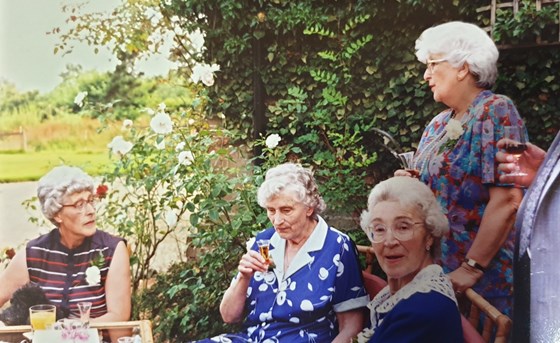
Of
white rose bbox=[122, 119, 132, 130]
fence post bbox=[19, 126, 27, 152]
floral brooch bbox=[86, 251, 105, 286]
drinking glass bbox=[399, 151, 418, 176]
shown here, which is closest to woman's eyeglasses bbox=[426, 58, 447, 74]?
drinking glass bbox=[399, 151, 418, 176]

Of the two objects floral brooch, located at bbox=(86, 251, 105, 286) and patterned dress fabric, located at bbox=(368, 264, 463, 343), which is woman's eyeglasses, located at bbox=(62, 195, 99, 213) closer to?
floral brooch, located at bbox=(86, 251, 105, 286)

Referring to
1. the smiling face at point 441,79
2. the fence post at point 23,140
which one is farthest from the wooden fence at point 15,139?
the smiling face at point 441,79

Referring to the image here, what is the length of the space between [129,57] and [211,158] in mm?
525

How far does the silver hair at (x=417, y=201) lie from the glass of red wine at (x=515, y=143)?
31 cm

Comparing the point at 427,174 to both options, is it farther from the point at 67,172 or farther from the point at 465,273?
the point at 67,172

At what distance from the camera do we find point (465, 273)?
307 cm

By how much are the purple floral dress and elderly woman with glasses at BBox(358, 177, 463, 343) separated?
0.27 feet

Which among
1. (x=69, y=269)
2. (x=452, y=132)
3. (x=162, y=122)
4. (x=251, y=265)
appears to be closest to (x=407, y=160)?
(x=452, y=132)

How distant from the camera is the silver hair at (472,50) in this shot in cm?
299

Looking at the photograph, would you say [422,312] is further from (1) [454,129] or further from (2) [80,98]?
(2) [80,98]

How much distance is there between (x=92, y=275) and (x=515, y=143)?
1.71 m

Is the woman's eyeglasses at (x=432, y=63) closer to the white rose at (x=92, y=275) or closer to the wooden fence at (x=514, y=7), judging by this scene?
the wooden fence at (x=514, y=7)

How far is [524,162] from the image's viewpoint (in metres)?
2.99

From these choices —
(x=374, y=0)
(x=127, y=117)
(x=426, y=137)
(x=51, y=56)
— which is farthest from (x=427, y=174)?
A: (x=51, y=56)
